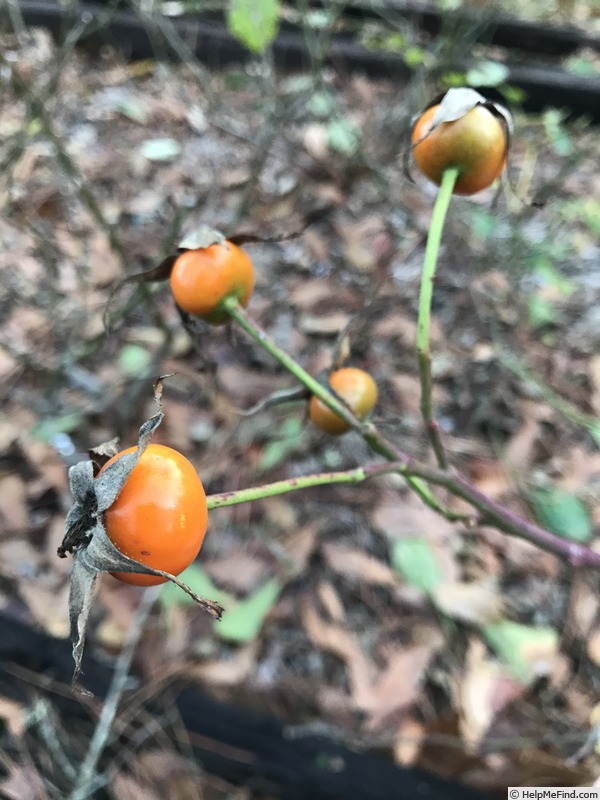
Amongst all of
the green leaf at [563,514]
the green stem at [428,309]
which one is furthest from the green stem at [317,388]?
the green leaf at [563,514]

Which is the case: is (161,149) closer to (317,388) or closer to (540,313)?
(540,313)

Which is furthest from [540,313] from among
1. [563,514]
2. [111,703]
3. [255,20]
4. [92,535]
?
[92,535]

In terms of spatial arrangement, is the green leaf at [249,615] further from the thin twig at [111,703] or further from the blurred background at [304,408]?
the thin twig at [111,703]

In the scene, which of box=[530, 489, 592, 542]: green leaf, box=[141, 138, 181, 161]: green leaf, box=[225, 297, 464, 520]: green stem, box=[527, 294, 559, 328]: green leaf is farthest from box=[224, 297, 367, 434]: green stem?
box=[141, 138, 181, 161]: green leaf

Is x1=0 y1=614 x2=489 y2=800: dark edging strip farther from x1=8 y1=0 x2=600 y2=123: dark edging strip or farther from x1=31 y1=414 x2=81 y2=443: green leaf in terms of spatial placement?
x1=8 y1=0 x2=600 y2=123: dark edging strip

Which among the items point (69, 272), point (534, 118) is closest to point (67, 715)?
point (69, 272)
